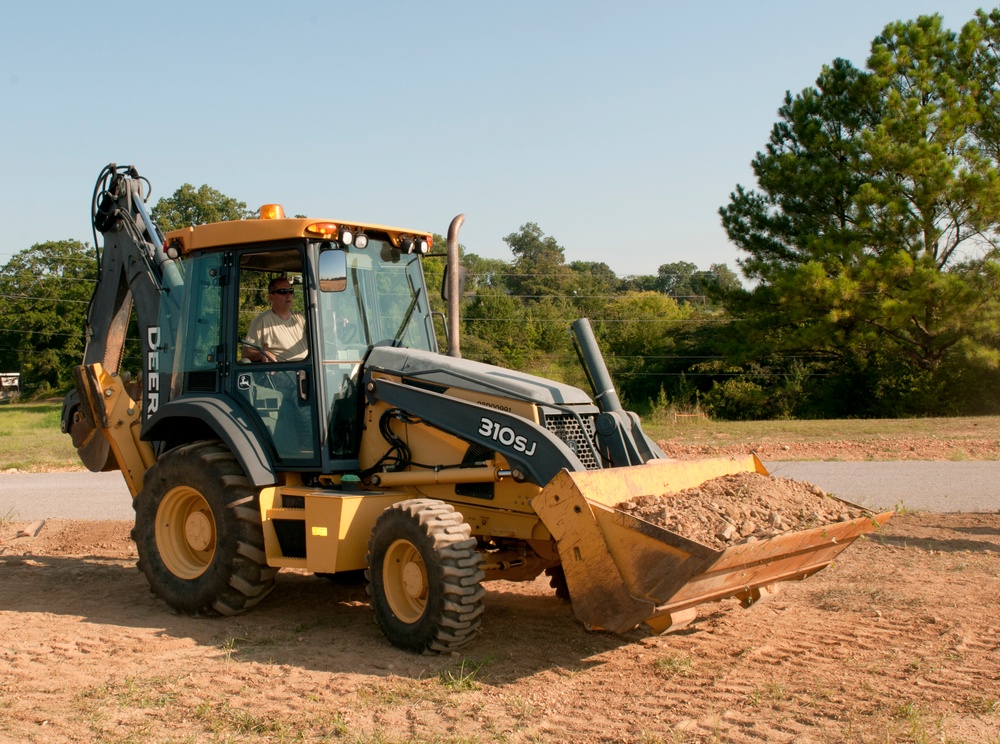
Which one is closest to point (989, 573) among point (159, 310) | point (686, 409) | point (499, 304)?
point (159, 310)

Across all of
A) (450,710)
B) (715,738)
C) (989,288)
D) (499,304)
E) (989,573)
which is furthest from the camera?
(499,304)

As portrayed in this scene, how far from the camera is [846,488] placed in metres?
13.7

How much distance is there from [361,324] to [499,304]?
4312cm

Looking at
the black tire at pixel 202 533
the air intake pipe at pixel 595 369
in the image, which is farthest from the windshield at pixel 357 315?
the air intake pipe at pixel 595 369

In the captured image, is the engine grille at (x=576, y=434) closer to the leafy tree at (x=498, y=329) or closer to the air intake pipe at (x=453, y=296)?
the air intake pipe at (x=453, y=296)

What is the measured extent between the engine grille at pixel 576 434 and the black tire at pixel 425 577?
86cm

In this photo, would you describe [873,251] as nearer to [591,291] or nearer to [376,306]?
[376,306]

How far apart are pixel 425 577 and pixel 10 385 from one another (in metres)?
68.8

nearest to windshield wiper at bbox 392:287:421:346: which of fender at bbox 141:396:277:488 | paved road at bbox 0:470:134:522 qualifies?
fender at bbox 141:396:277:488

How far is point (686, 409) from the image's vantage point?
3494 centimetres

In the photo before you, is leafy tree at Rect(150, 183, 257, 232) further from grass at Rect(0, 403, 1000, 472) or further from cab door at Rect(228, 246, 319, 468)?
cab door at Rect(228, 246, 319, 468)

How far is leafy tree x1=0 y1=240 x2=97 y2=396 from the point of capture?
62.8 metres

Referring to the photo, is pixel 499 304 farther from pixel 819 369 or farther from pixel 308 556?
pixel 308 556

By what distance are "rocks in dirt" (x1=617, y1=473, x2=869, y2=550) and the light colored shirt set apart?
105 inches
